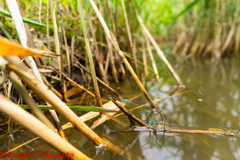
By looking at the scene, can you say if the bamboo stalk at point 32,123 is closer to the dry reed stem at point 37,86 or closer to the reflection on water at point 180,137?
the dry reed stem at point 37,86

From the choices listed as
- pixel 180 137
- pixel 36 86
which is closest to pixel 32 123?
pixel 36 86

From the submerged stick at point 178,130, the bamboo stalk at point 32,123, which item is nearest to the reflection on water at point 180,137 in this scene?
the submerged stick at point 178,130

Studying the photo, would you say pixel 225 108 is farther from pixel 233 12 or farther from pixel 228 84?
pixel 233 12

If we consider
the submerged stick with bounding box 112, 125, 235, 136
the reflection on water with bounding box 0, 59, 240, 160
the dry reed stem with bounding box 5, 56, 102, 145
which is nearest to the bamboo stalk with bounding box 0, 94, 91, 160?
the dry reed stem with bounding box 5, 56, 102, 145

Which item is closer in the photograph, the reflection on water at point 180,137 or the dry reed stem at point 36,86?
the dry reed stem at point 36,86

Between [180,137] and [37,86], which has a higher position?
[37,86]

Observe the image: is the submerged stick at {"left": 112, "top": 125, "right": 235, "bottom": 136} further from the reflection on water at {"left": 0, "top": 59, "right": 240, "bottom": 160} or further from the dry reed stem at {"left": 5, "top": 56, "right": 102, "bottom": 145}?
the dry reed stem at {"left": 5, "top": 56, "right": 102, "bottom": 145}

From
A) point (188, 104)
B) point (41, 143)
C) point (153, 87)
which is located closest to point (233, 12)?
point (153, 87)

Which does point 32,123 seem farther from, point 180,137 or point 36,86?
point 180,137
